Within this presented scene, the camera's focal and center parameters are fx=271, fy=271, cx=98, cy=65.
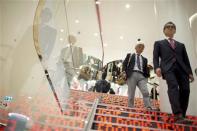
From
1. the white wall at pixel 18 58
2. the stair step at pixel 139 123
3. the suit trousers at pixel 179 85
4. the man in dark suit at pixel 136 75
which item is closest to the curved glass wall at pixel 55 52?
the white wall at pixel 18 58

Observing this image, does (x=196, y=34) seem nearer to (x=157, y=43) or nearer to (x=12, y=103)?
(x=157, y=43)

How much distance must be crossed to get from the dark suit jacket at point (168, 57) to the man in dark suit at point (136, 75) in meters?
0.94

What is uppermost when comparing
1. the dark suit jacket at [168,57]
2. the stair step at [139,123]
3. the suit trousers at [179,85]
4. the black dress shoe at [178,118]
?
the dark suit jacket at [168,57]

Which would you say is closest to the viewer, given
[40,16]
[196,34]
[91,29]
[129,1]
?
[40,16]

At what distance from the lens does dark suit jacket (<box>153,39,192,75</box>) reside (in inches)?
179

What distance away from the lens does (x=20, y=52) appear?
477 centimetres

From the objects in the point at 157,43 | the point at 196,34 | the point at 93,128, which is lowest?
the point at 93,128

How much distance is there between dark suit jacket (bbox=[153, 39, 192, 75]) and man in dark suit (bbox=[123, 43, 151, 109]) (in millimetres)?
945

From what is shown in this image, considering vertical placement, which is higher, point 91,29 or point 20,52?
point 91,29

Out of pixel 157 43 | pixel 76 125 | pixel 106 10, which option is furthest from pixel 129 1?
pixel 76 125

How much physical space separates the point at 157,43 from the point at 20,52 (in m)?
2.43

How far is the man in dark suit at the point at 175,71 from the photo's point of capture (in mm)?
4296

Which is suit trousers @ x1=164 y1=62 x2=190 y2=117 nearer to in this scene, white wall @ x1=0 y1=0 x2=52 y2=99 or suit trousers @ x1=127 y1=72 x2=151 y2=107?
suit trousers @ x1=127 y1=72 x2=151 y2=107

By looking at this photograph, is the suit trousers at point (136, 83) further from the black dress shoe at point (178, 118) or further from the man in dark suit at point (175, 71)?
the black dress shoe at point (178, 118)
